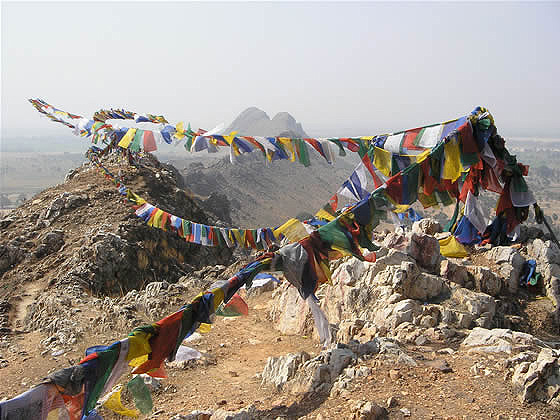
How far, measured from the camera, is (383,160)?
10242 millimetres

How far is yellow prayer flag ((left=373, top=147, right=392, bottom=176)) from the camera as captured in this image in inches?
399

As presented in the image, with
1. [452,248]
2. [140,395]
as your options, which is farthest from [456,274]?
[140,395]

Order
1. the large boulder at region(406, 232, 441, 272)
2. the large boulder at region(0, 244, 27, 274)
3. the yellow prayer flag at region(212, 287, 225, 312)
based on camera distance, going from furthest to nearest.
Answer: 1. the large boulder at region(0, 244, 27, 274)
2. the large boulder at region(406, 232, 441, 272)
3. the yellow prayer flag at region(212, 287, 225, 312)

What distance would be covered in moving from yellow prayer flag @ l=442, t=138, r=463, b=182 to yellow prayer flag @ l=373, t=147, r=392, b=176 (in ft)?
6.57

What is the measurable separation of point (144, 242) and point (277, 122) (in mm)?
161352

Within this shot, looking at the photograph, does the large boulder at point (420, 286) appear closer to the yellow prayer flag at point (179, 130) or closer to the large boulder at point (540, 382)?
the large boulder at point (540, 382)

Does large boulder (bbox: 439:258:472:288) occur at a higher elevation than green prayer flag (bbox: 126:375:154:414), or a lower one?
higher

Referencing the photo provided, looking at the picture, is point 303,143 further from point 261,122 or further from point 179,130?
point 261,122

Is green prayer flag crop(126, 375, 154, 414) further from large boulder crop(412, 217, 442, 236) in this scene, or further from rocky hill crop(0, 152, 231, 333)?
large boulder crop(412, 217, 442, 236)

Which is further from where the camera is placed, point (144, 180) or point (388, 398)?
point (144, 180)

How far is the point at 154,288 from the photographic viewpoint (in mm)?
11508

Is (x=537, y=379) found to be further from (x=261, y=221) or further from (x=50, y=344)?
(x=261, y=221)

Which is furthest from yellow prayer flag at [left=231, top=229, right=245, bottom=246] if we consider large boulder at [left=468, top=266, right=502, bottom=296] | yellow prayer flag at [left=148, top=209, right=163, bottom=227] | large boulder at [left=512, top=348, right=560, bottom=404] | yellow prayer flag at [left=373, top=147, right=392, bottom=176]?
large boulder at [left=512, top=348, right=560, bottom=404]

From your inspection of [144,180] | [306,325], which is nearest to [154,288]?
[306,325]
